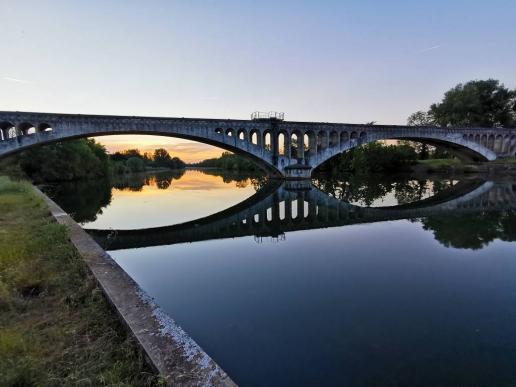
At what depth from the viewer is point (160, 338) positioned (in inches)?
140

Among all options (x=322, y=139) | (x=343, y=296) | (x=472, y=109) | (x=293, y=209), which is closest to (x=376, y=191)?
(x=293, y=209)

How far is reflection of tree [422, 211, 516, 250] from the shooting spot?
10.7 metres

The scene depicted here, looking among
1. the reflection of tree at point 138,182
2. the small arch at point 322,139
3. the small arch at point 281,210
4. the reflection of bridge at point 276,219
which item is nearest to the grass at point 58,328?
the reflection of bridge at point 276,219

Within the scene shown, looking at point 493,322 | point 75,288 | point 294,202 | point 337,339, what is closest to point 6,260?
point 75,288

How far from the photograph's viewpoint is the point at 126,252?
418 inches

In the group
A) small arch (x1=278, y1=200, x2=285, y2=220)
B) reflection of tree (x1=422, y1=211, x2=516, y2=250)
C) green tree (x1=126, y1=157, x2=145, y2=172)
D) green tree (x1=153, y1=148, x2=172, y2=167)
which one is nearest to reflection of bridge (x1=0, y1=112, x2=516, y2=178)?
small arch (x1=278, y1=200, x2=285, y2=220)

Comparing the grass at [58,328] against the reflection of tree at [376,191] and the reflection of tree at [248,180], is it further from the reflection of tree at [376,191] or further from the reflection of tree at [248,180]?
the reflection of tree at [248,180]

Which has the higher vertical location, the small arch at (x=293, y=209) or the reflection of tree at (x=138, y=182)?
the small arch at (x=293, y=209)

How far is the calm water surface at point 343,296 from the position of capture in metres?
4.09

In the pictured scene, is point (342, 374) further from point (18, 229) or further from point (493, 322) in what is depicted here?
point (18, 229)

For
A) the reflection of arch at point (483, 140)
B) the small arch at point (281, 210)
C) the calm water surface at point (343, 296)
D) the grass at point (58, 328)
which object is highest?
the reflection of arch at point (483, 140)

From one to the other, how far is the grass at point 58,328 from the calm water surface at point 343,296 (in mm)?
1372

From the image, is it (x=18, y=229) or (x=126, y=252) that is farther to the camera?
(x=126, y=252)

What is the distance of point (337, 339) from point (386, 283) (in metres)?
2.77
